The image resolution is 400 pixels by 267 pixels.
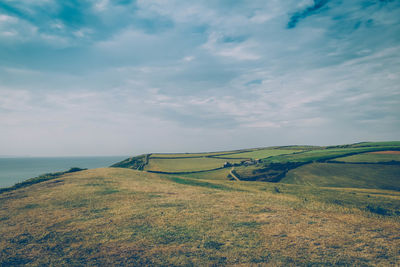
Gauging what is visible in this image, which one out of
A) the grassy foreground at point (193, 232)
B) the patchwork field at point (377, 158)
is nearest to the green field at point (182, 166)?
the patchwork field at point (377, 158)

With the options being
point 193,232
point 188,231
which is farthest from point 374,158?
point 188,231

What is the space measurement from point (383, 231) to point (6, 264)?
67.4ft

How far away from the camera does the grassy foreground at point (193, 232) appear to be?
9.17 metres

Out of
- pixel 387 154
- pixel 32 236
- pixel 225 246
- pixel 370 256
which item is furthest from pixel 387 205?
pixel 387 154

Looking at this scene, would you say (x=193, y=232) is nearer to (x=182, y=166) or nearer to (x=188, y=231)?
(x=188, y=231)

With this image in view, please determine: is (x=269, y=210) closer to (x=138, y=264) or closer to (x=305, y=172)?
(x=138, y=264)

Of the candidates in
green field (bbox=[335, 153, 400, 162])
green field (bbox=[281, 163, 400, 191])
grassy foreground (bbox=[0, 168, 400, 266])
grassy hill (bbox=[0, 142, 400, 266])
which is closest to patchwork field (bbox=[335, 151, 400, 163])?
green field (bbox=[335, 153, 400, 162])

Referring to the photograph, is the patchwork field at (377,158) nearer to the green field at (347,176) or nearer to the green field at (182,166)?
the green field at (347,176)

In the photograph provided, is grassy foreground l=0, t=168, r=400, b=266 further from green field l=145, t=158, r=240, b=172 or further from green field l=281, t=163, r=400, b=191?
green field l=145, t=158, r=240, b=172

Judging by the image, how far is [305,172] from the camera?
50281mm

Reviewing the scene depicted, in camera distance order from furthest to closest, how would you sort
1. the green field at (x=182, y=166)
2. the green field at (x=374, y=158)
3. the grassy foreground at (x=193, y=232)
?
the green field at (x=182, y=166) < the green field at (x=374, y=158) < the grassy foreground at (x=193, y=232)

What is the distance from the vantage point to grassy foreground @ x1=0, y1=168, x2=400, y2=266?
30.1 feet

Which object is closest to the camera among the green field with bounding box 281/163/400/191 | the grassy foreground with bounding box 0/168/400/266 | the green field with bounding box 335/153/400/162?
the grassy foreground with bounding box 0/168/400/266

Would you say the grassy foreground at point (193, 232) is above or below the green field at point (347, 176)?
above
